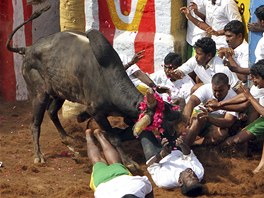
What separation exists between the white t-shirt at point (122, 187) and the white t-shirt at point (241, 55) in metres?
3.94

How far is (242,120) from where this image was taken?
9.31 m

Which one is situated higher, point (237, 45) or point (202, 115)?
point (237, 45)

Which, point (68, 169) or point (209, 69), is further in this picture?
point (209, 69)

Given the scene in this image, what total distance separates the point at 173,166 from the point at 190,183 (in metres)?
0.36

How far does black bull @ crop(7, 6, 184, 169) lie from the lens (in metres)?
8.64

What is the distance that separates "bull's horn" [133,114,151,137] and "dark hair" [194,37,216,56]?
1.82 meters

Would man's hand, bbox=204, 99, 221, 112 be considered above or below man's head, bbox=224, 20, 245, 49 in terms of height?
below

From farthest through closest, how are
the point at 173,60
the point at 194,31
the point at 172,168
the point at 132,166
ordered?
1. the point at 194,31
2. the point at 173,60
3. the point at 132,166
4. the point at 172,168

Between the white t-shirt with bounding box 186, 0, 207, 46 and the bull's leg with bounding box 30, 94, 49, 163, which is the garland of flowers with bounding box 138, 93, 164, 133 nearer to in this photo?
the bull's leg with bounding box 30, 94, 49, 163

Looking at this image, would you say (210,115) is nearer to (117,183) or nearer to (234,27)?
(234,27)

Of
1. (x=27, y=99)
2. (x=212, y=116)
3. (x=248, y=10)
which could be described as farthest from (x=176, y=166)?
(x=27, y=99)

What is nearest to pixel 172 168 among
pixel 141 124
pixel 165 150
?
pixel 165 150

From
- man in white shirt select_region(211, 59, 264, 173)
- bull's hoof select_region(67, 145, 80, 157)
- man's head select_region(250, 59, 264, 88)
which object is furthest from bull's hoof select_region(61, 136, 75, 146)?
man's head select_region(250, 59, 264, 88)

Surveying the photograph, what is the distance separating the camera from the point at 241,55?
9.70m
